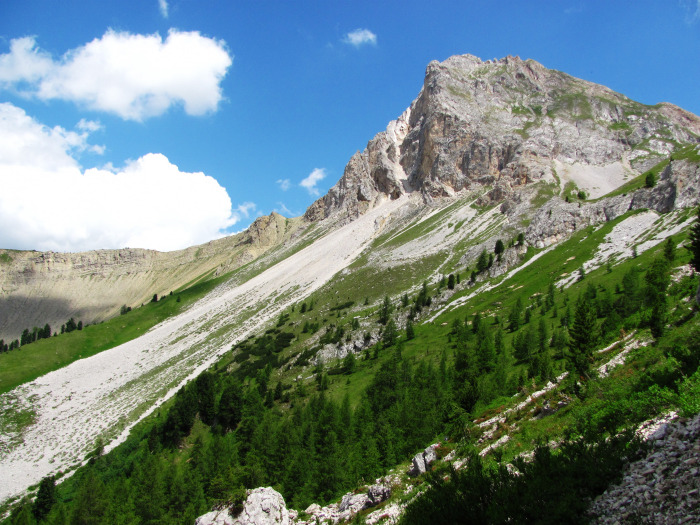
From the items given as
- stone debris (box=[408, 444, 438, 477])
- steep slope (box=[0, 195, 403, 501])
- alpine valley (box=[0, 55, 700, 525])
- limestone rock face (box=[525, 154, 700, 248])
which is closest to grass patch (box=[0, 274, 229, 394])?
alpine valley (box=[0, 55, 700, 525])

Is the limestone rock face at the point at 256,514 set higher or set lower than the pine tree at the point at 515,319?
higher

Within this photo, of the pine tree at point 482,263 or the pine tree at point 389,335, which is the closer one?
the pine tree at point 389,335

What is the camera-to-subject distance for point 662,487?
380 inches

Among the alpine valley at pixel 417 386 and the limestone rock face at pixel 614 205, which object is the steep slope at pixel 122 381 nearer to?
the alpine valley at pixel 417 386

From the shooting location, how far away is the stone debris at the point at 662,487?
8.96m

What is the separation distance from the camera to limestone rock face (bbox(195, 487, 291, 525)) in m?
27.6

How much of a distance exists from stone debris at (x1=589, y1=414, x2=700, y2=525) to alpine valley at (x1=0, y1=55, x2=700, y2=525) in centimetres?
5

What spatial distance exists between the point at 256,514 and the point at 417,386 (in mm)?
46209

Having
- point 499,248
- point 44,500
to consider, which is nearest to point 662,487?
point 44,500

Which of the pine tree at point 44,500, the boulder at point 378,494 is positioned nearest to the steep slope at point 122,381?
the pine tree at point 44,500

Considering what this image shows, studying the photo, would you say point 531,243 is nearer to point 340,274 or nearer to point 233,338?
point 340,274

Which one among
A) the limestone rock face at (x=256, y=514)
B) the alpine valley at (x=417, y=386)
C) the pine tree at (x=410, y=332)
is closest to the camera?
the alpine valley at (x=417, y=386)

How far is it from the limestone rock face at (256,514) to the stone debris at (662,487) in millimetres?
24129

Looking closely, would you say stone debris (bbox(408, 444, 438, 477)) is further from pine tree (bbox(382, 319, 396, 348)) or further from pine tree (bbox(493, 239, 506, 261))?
pine tree (bbox(493, 239, 506, 261))
